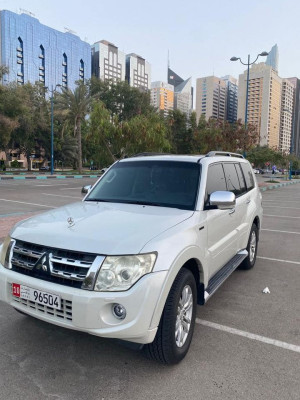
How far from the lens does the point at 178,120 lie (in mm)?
56281

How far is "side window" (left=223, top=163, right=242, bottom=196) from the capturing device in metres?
4.47

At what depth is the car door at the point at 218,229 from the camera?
138 inches

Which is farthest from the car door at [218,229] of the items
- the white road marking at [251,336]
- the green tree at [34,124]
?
the green tree at [34,124]

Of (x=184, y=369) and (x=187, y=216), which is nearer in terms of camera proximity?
(x=184, y=369)

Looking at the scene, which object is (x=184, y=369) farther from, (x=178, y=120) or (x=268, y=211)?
(x=178, y=120)

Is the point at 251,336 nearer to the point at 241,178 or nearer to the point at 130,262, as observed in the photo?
the point at 130,262

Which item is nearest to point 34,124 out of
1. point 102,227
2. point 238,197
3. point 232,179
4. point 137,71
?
point 232,179

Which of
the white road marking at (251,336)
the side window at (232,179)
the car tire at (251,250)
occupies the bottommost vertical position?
the white road marking at (251,336)

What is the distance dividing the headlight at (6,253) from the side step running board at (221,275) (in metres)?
1.83

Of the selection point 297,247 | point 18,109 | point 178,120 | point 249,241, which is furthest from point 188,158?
point 178,120

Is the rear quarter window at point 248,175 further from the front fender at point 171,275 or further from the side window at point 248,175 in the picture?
the front fender at point 171,275

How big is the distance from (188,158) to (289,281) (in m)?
2.54

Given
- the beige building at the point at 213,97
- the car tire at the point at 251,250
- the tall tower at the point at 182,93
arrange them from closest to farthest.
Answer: the car tire at the point at 251,250 → the beige building at the point at 213,97 → the tall tower at the point at 182,93

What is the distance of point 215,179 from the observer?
4.01m
